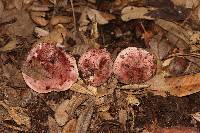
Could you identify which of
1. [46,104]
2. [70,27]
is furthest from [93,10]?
[46,104]

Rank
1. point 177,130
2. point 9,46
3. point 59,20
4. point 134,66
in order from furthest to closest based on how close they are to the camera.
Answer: point 59,20 → point 9,46 → point 134,66 → point 177,130

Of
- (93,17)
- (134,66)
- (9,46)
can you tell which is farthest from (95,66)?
(9,46)

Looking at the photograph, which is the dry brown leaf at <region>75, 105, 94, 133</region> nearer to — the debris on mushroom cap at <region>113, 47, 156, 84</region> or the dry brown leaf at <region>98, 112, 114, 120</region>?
the dry brown leaf at <region>98, 112, 114, 120</region>

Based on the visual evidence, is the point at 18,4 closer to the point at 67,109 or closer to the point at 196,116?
the point at 67,109

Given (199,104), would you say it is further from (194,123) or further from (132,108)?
(132,108)

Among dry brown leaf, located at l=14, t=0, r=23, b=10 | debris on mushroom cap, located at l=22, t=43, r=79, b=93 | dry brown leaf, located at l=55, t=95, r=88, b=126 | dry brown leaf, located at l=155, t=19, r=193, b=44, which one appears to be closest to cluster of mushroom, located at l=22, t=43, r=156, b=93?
debris on mushroom cap, located at l=22, t=43, r=79, b=93

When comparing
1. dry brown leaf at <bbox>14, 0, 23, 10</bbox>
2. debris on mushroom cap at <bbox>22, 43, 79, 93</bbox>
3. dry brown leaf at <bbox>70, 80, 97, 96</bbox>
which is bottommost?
dry brown leaf at <bbox>70, 80, 97, 96</bbox>

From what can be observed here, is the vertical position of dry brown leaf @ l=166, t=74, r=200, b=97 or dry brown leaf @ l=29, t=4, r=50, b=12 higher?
dry brown leaf @ l=29, t=4, r=50, b=12
